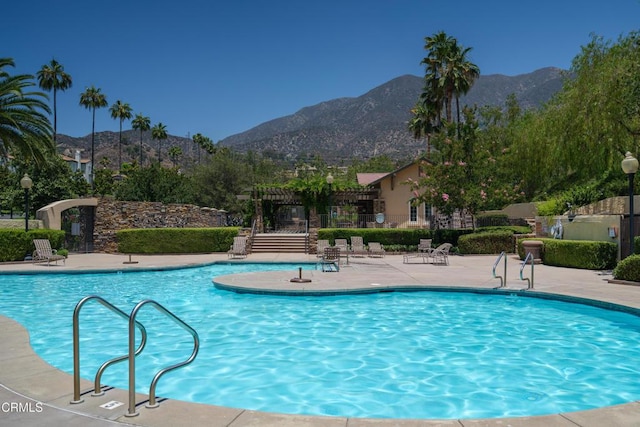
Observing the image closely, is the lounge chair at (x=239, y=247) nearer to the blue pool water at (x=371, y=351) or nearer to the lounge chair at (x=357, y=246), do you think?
the lounge chair at (x=357, y=246)

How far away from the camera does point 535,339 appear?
380 inches

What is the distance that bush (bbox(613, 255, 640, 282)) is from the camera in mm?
14086

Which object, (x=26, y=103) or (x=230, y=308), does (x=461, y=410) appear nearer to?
(x=230, y=308)

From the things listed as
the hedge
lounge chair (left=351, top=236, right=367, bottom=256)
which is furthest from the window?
the hedge

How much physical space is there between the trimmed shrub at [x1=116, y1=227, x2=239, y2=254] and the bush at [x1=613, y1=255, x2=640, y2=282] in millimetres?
18945

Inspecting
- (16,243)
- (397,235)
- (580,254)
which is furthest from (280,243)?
(580,254)

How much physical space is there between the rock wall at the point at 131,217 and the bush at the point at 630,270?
24.3m

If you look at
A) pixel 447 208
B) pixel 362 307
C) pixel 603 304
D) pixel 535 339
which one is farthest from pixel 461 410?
pixel 447 208

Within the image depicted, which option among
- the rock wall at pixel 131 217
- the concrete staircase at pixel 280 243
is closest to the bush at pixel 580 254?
the concrete staircase at pixel 280 243

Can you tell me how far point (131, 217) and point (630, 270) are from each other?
82.7 feet

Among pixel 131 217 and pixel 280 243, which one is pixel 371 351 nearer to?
pixel 280 243

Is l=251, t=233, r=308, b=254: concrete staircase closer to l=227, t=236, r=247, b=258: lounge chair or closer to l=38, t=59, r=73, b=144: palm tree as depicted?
l=227, t=236, r=247, b=258: lounge chair

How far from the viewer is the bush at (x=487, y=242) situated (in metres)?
25.4

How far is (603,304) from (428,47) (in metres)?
35.4
